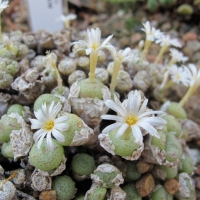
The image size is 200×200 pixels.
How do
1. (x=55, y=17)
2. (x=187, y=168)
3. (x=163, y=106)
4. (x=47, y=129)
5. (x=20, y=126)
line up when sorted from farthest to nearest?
(x=55, y=17) < (x=163, y=106) < (x=187, y=168) < (x=20, y=126) < (x=47, y=129)

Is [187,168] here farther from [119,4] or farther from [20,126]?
[119,4]

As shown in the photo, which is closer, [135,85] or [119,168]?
[119,168]

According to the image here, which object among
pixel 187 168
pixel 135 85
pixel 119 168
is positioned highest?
pixel 135 85

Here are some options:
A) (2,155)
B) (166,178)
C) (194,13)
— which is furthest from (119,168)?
(194,13)

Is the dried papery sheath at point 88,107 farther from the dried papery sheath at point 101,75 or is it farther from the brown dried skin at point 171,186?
the brown dried skin at point 171,186

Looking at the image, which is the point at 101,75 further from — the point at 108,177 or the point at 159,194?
the point at 159,194

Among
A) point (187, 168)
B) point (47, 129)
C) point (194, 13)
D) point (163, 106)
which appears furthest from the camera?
point (194, 13)
